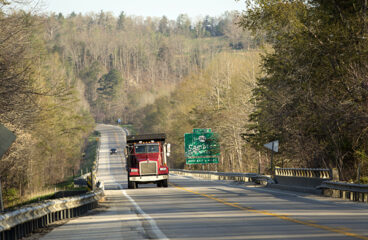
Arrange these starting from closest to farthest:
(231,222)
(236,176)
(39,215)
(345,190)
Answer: (231,222) < (39,215) < (345,190) < (236,176)

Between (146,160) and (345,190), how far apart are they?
54.4 feet

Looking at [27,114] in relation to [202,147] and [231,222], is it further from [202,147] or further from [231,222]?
[202,147]

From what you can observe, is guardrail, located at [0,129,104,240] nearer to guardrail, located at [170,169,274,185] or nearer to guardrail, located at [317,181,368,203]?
guardrail, located at [317,181,368,203]

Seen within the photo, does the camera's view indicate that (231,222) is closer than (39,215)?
Yes

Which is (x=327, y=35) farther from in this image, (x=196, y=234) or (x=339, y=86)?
(x=196, y=234)

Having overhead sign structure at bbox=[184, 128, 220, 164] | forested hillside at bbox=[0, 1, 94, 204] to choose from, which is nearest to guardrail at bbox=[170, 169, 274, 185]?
overhead sign structure at bbox=[184, 128, 220, 164]

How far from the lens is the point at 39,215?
47.0 ft

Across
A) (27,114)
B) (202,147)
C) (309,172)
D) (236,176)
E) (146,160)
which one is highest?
(27,114)

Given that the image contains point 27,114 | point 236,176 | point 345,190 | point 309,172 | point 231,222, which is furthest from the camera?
point 236,176

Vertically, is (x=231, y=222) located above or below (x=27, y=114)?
below

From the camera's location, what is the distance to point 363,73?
2567 centimetres

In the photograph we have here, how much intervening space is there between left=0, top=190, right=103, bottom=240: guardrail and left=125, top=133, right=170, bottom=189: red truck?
14.0m

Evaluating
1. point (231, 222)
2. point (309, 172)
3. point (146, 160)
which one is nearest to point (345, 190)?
point (309, 172)

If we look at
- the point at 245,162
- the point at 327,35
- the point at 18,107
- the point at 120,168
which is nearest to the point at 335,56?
the point at 327,35
